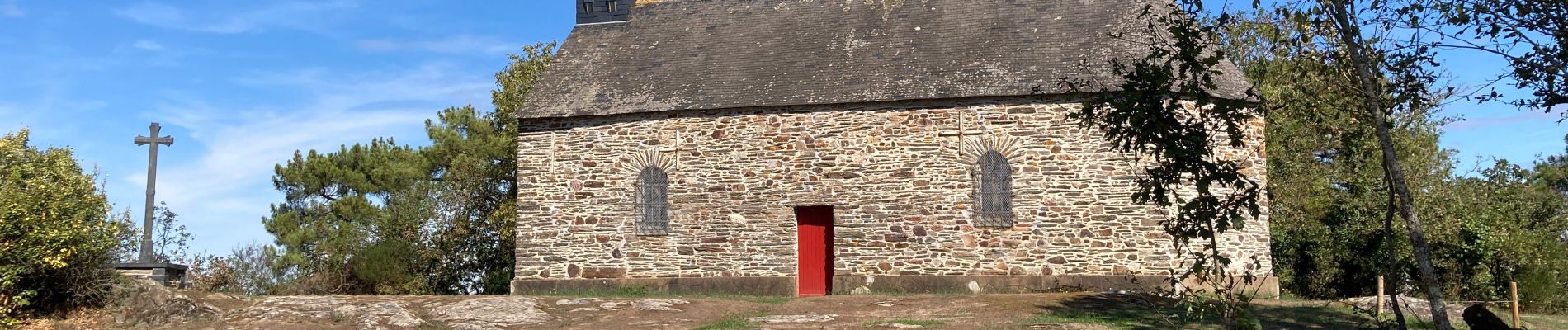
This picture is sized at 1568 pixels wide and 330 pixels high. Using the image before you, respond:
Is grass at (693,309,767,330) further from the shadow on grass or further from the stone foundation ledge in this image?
the stone foundation ledge

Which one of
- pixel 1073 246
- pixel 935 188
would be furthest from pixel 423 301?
pixel 1073 246

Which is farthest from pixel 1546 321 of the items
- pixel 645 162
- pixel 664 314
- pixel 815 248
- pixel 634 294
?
pixel 645 162

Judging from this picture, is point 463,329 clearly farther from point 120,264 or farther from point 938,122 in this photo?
point 938,122

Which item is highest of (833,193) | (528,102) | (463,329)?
(528,102)

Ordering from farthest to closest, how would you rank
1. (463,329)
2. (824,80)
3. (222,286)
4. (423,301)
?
(222,286), (824,80), (423,301), (463,329)

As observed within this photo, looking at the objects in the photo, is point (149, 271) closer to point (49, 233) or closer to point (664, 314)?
point (49, 233)

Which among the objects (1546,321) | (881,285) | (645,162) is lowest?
(1546,321)

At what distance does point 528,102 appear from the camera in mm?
22203

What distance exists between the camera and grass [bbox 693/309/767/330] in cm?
1445

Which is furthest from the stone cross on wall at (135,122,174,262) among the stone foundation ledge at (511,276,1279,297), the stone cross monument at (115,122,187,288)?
the stone foundation ledge at (511,276,1279,297)

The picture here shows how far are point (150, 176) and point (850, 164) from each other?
11.2 metres

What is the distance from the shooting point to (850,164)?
67.0ft

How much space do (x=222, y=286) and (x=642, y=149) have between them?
818 cm

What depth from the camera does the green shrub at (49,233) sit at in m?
14.8
